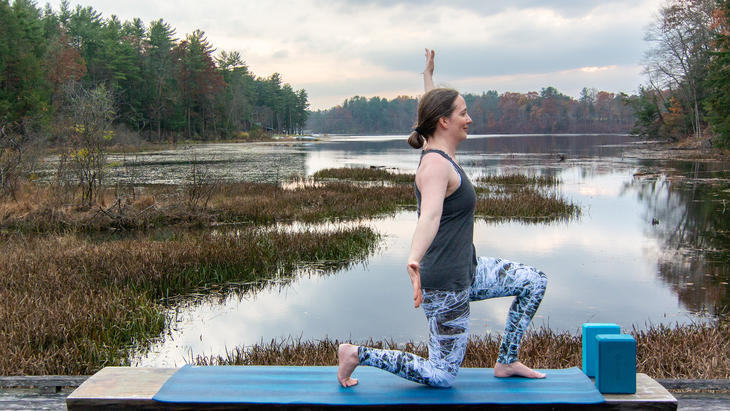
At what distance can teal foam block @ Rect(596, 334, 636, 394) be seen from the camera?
2.89 metres

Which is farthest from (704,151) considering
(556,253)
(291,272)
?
(291,272)

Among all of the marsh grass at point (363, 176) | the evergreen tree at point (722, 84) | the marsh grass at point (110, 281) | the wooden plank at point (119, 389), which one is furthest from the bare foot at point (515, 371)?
the evergreen tree at point (722, 84)

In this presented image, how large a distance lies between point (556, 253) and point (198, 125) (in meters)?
72.7

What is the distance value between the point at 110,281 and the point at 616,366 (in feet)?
22.3

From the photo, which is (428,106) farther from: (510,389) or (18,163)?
(18,163)

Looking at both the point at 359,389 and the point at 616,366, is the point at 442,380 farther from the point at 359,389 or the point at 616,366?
the point at 616,366

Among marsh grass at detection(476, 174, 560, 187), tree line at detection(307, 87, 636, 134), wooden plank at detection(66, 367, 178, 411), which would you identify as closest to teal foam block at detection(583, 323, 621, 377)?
wooden plank at detection(66, 367, 178, 411)

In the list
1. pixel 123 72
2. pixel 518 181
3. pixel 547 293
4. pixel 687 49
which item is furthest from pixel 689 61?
pixel 123 72

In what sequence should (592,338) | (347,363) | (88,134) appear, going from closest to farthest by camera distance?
(347,363), (592,338), (88,134)

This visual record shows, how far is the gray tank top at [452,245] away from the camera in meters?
2.69

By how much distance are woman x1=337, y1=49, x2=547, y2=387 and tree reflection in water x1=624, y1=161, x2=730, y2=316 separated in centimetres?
545

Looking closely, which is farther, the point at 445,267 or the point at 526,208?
the point at 526,208

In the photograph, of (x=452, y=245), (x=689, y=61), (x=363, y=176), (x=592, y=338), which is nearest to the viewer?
(x=452, y=245)

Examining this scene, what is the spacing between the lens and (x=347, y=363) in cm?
291
